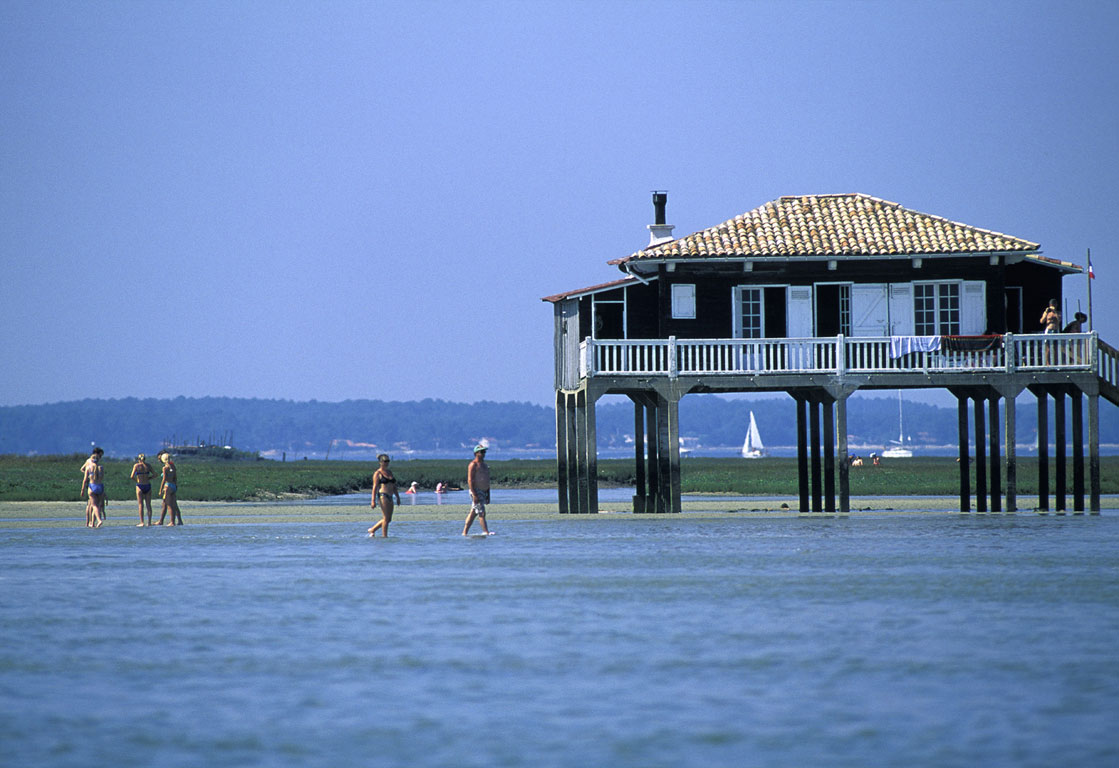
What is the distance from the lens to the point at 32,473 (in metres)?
70.1

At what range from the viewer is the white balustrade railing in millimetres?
34688

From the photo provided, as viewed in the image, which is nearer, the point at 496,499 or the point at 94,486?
the point at 94,486

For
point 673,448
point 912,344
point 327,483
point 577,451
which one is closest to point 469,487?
point 673,448

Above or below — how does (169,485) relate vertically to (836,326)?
below

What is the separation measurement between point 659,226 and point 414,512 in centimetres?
1009

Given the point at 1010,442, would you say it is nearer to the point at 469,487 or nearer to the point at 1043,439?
the point at 1043,439

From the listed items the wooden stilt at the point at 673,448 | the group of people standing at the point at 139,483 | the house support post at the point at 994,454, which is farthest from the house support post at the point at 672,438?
the group of people standing at the point at 139,483

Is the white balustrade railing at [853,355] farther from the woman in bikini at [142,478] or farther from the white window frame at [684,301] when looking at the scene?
the woman in bikini at [142,478]

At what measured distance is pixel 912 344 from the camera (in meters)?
34.6

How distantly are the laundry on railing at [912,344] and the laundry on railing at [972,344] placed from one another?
1.17ft

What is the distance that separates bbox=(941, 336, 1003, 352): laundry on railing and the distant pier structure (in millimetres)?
31

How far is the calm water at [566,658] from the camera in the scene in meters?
10.7

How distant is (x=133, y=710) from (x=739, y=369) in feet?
78.9

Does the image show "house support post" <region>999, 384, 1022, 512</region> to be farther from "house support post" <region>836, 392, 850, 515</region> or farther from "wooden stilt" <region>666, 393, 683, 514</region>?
"wooden stilt" <region>666, 393, 683, 514</region>
